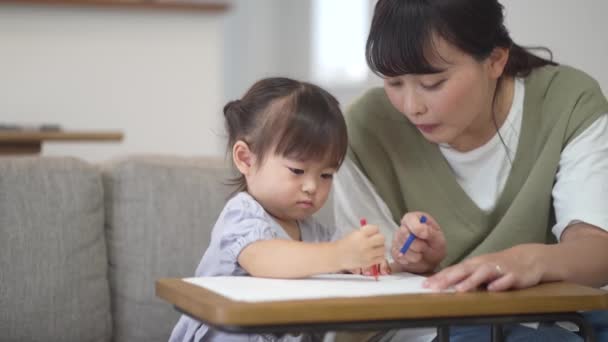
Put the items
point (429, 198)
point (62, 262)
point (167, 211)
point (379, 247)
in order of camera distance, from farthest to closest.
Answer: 1. point (167, 211)
2. point (62, 262)
3. point (429, 198)
4. point (379, 247)

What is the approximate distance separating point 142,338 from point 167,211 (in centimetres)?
30

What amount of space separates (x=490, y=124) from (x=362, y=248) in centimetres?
63

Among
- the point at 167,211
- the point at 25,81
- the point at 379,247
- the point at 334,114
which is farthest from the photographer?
the point at 25,81

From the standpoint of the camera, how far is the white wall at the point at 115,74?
4.45 metres

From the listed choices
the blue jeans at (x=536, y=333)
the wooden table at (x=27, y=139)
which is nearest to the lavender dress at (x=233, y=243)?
the blue jeans at (x=536, y=333)

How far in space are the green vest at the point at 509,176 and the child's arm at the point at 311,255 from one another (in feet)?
1.59

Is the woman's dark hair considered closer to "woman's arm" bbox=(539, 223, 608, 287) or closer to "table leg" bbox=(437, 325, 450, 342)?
"woman's arm" bbox=(539, 223, 608, 287)

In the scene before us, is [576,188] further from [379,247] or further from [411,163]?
[379,247]

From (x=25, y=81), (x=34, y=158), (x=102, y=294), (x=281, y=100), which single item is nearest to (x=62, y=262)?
(x=102, y=294)

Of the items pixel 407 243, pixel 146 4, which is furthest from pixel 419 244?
pixel 146 4

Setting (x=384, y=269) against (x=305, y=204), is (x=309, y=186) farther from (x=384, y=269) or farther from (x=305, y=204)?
(x=384, y=269)

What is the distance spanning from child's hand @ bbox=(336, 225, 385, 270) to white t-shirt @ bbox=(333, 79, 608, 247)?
1.59ft

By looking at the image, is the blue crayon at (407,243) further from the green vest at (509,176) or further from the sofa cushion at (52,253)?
the sofa cushion at (52,253)

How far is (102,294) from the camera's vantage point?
2.08 metres
